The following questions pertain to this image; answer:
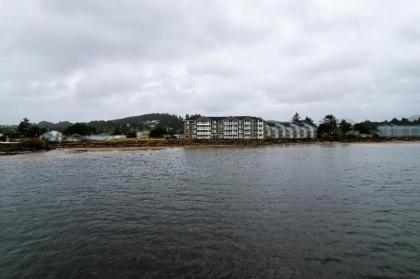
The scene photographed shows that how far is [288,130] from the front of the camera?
188 meters

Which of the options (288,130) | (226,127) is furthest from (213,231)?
(288,130)

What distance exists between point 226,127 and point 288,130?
45949 millimetres

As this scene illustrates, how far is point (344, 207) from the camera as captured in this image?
20391 mm

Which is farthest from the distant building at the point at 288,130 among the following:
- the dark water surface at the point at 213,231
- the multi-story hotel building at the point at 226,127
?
the dark water surface at the point at 213,231

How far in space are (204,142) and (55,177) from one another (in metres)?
100

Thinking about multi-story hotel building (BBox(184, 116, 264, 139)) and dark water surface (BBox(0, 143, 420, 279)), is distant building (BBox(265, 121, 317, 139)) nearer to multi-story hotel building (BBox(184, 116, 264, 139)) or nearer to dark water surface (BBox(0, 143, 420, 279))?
multi-story hotel building (BBox(184, 116, 264, 139))

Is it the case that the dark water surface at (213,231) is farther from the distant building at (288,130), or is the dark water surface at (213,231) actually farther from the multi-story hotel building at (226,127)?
the distant building at (288,130)

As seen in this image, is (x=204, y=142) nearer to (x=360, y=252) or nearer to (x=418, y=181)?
(x=418, y=181)

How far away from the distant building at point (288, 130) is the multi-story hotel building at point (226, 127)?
46.7 ft

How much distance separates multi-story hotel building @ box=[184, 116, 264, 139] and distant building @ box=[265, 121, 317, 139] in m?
14.2

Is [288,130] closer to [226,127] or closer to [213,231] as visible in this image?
[226,127]

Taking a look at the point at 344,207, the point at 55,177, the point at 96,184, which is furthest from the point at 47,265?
the point at 55,177

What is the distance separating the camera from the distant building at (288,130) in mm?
182250

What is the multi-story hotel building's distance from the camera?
16525 centimetres
